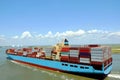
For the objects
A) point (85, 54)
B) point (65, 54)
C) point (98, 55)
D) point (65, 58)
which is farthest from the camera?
point (65, 54)

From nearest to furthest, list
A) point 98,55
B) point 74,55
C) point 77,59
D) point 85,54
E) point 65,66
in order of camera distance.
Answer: point 98,55 → point 85,54 → point 77,59 → point 74,55 → point 65,66

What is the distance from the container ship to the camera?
35375 millimetres

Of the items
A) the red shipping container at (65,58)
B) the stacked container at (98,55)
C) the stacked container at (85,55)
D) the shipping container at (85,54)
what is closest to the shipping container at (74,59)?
the red shipping container at (65,58)

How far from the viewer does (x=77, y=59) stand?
130 ft

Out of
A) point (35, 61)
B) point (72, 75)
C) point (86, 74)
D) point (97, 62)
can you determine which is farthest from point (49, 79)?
point (35, 61)

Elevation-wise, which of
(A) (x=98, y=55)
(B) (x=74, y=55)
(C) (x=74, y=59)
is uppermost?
(A) (x=98, y=55)

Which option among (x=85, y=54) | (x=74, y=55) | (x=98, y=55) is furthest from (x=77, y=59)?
(x=98, y=55)

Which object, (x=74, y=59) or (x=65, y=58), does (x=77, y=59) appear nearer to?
(x=74, y=59)

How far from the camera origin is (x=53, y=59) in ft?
156

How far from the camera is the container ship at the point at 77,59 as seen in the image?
116 feet

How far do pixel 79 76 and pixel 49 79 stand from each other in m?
6.79

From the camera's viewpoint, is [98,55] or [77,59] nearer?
[98,55]

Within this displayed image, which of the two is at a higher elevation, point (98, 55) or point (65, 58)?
point (98, 55)

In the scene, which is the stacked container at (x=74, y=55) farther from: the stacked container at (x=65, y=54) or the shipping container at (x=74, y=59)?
the stacked container at (x=65, y=54)
